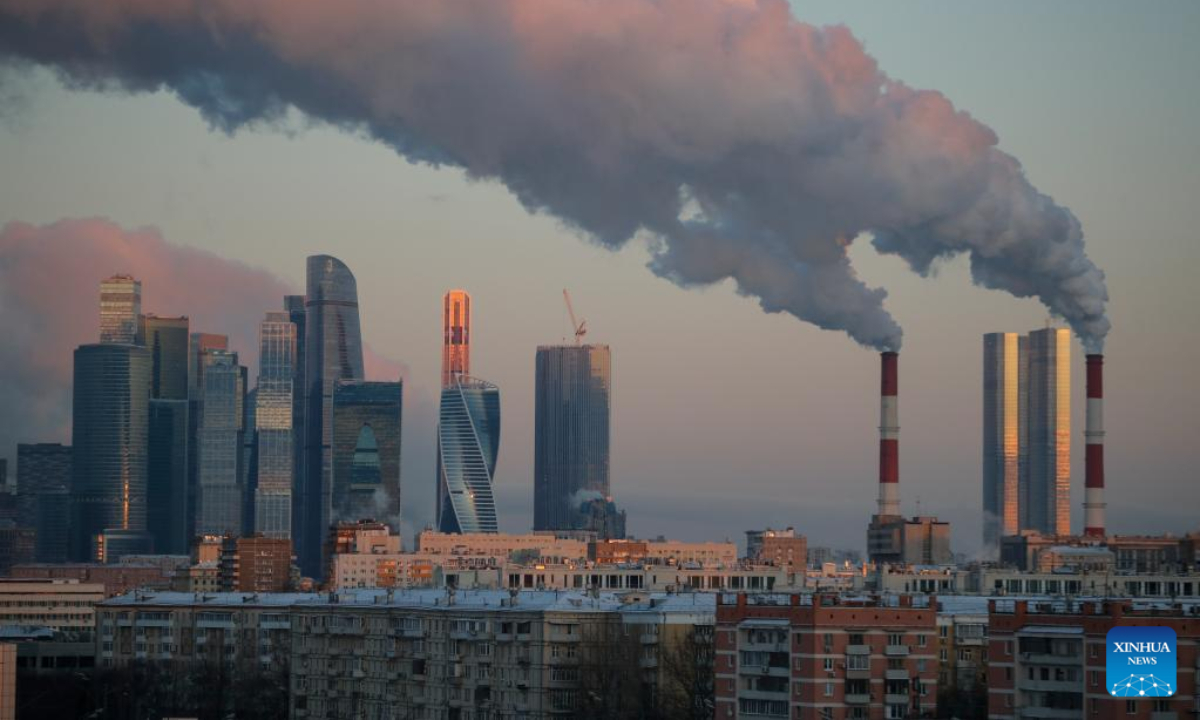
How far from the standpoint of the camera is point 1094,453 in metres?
111

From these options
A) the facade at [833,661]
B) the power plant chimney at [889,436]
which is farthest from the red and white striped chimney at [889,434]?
the facade at [833,661]

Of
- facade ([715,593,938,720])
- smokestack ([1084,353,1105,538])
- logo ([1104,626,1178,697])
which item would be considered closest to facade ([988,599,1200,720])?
logo ([1104,626,1178,697])

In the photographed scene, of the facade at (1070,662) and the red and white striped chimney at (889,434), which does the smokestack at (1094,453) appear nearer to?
the red and white striped chimney at (889,434)

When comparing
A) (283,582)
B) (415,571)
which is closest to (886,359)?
→ (415,571)

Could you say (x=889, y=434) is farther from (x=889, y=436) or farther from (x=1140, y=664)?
(x=1140, y=664)

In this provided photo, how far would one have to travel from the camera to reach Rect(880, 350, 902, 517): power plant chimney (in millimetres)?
109438

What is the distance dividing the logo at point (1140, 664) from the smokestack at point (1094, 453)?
5460 centimetres

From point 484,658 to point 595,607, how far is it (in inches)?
142

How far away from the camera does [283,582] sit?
198000 mm

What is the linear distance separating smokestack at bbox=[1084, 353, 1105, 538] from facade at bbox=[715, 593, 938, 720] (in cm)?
4658

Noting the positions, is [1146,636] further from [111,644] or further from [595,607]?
[111,644]

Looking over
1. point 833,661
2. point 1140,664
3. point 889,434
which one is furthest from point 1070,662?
point 889,434

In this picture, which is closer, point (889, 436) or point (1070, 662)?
point (1070, 662)

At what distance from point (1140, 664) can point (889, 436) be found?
6028 centimetres
